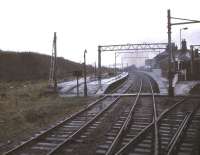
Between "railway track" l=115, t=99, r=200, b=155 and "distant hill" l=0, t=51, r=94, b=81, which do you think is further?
"distant hill" l=0, t=51, r=94, b=81

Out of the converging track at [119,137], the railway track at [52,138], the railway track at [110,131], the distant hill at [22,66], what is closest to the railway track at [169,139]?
the converging track at [119,137]

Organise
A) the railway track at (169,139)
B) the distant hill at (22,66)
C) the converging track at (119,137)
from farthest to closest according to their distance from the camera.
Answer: the distant hill at (22,66)
the converging track at (119,137)
the railway track at (169,139)

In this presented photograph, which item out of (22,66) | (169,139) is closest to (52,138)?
(169,139)

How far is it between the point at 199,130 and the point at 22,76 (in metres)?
43.2

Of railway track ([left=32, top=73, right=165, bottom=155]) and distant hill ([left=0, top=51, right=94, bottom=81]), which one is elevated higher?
distant hill ([left=0, top=51, right=94, bottom=81])

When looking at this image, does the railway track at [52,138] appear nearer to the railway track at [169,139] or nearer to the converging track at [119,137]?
the converging track at [119,137]

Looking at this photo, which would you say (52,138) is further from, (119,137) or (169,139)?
(169,139)

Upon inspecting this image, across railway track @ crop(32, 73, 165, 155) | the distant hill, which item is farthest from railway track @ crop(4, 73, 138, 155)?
the distant hill

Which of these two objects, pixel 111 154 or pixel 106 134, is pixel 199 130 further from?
pixel 111 154

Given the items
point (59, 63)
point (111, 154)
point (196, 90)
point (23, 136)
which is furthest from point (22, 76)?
point (111, 154)

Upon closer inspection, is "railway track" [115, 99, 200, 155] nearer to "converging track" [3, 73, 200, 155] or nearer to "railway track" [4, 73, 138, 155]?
"converging track" [3, 73, 200, 155]

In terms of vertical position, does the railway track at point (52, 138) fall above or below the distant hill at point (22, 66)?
below

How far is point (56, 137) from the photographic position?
34.9 ft

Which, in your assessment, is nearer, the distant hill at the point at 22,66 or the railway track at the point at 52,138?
the railway track at the point at 52,138
